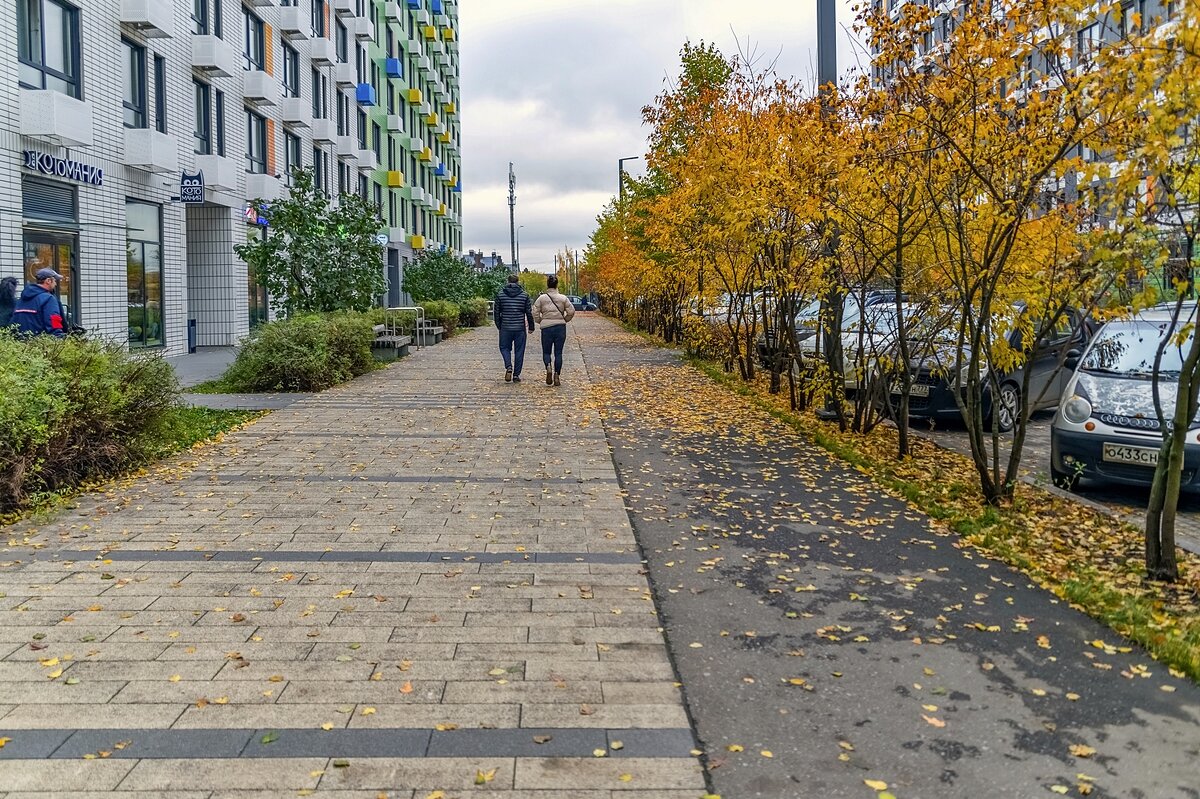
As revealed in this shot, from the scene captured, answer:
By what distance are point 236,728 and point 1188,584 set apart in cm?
476

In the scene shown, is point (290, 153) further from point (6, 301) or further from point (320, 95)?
point (6, 301)

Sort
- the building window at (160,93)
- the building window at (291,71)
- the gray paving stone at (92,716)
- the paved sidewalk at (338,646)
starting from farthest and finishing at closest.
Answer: the building window at (291,71)
the building window at (160,93)
the gray paving stone at (92,716)
the paved sidewalk at (338,646)

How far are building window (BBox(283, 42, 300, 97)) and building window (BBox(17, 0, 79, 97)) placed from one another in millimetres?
15354

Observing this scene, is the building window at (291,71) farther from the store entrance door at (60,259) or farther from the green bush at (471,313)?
the store entrance door at (60,259)

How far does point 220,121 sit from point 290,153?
759 centimetres

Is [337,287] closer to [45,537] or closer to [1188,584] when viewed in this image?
[45,537]

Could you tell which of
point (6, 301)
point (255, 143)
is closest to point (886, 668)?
point (6, 301)

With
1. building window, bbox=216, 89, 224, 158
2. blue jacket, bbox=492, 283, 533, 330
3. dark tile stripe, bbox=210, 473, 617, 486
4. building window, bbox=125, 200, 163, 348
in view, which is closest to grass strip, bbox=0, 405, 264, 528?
dark tile stripe, bbox=210, 473, 617, 486

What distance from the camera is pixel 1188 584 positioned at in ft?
18.9

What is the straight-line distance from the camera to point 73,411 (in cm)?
806

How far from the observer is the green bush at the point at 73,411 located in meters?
7.21

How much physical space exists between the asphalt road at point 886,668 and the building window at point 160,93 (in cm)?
1947

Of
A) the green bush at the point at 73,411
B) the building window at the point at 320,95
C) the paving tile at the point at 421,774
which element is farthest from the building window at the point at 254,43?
the paving tile at the point at 421,774

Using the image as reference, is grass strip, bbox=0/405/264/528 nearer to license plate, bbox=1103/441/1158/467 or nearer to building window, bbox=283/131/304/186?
license plate, bbox=1103/441/1158/467
